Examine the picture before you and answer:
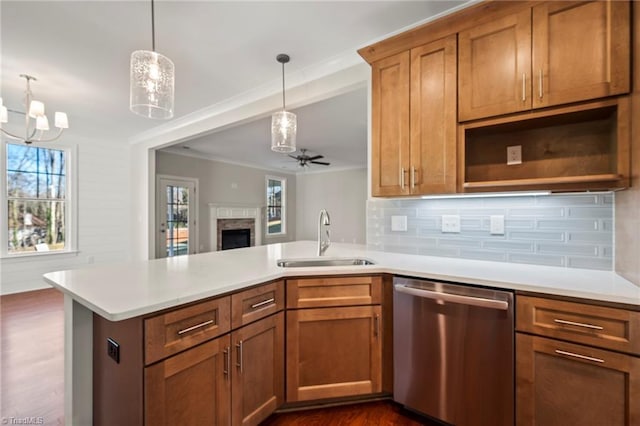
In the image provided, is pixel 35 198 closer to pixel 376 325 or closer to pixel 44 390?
pixel 44 390

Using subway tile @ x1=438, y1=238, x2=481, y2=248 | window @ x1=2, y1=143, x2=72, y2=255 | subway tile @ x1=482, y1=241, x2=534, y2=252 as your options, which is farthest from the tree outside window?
subway tile @ x1=482, y1=241, x2=534, y2=252

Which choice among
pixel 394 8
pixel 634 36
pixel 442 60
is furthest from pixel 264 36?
pixel 634 36

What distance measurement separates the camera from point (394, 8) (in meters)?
1.93

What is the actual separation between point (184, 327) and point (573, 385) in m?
1.66

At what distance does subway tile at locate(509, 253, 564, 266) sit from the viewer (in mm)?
1697

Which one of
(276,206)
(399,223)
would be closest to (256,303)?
(399,223)

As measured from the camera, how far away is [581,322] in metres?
1.21

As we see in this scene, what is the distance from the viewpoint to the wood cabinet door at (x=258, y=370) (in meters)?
1.38

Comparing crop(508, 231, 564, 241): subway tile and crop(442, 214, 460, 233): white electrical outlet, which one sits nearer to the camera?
crop(508, 231, 564, 241): subway tile

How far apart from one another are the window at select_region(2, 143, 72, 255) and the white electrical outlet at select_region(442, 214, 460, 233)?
19.3 feet

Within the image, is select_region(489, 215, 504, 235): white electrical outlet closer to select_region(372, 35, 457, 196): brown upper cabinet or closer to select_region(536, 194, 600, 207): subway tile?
select_region(536, 194, 600, 207): subway tile

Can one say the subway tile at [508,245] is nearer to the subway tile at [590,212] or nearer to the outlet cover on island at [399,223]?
the subway tile at [590,212]

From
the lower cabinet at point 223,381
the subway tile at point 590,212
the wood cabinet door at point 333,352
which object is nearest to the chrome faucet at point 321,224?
the wood cabinet door at point 333,352

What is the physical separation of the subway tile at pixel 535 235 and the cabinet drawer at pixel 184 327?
5.75 feet
